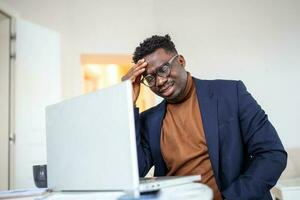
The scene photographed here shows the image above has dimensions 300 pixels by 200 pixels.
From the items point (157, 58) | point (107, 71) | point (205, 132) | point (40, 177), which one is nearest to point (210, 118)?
point (205, 132)

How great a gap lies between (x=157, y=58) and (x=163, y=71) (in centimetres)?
6

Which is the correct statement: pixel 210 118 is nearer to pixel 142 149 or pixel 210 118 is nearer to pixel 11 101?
pixel 142 149

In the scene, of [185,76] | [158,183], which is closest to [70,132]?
[158,183]

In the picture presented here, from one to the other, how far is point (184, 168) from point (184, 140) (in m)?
0.11

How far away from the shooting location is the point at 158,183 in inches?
27.6

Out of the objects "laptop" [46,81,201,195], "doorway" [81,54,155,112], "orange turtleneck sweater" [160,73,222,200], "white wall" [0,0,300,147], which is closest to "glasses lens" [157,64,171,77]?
"orange turtleneck sweater" [160,73,222,200]

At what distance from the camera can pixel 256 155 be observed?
3.43ft

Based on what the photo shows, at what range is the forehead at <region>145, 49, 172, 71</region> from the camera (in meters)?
1.21

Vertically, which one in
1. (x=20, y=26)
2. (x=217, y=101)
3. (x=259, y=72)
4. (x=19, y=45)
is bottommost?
(x=217, y=101)

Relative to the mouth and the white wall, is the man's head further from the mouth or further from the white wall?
the white wall

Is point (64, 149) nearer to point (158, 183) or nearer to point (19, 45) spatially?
point (158, 183)

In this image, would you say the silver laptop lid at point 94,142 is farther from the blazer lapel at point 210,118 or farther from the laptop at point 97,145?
the blazer lapel at point 210,118

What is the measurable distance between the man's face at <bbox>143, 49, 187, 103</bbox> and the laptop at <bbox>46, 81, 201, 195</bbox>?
0.45 meters

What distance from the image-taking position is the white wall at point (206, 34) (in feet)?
8.23
